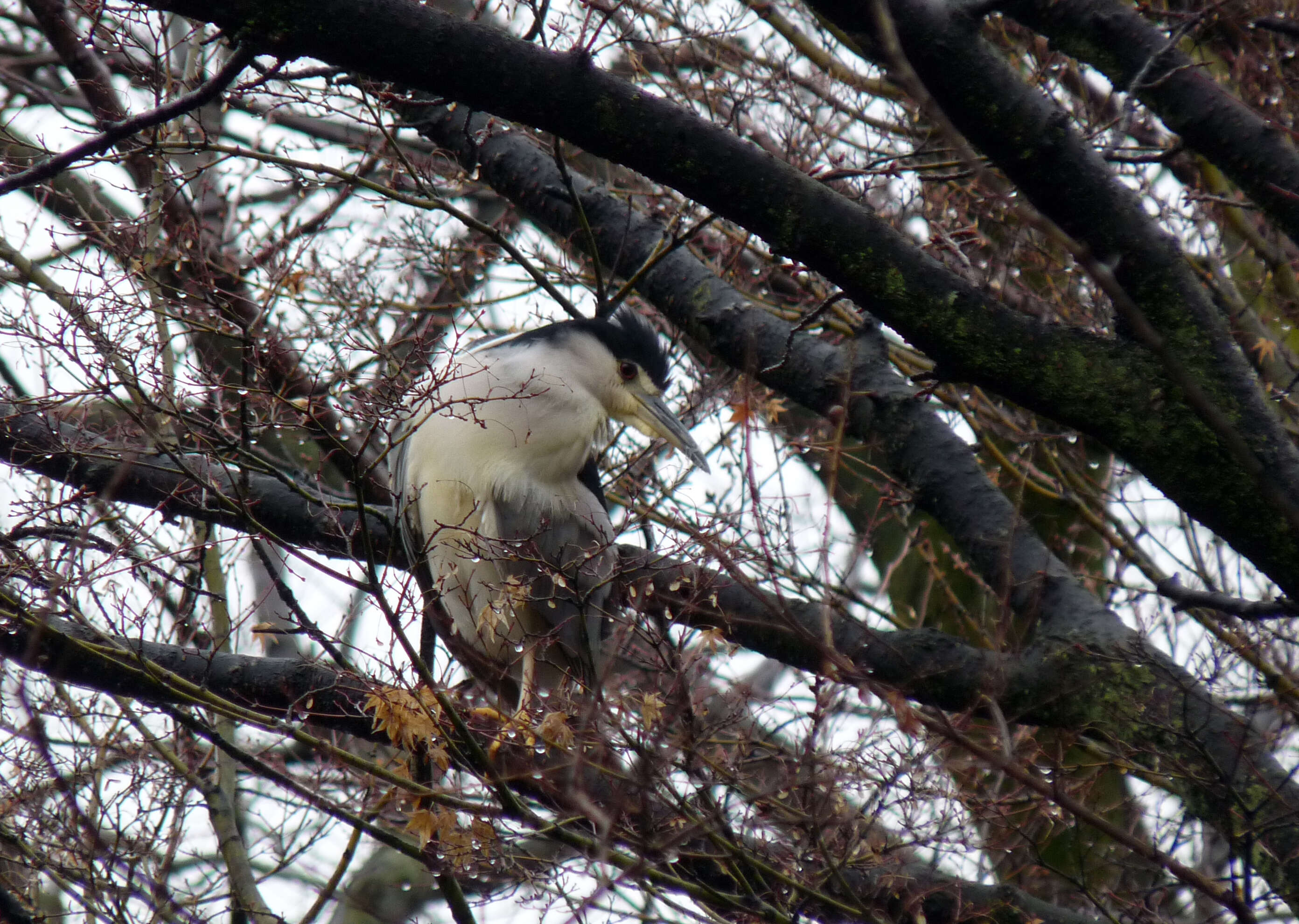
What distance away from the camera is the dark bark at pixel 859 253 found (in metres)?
2.11

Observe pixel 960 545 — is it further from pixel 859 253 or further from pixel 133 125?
pixel 133 125

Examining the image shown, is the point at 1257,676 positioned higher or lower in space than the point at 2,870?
higher

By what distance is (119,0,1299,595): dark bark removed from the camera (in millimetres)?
2113

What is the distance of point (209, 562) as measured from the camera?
11.9 ft

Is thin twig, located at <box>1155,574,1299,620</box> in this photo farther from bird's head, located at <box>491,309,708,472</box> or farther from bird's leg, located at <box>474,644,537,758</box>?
bird's head, located at <box>491,309,708,472</box>

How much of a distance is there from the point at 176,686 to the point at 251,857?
5.12 feet

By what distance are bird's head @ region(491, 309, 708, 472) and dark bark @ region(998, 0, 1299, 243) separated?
6.01 feet

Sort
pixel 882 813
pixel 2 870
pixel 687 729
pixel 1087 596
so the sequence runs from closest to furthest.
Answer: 1. pixel 687 729
2. pixel 882 813
3. pixel 2 870
4. pixel 1087 596

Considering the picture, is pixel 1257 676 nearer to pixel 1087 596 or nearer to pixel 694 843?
pixel 1087 596

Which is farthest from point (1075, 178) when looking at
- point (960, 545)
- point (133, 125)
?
point (133, 125)

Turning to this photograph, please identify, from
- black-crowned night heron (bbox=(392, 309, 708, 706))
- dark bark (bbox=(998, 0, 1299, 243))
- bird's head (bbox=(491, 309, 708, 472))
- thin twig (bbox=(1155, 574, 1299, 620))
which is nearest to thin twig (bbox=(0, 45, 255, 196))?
black-crowned night heron (bbox=(392, 309, 708, 706))

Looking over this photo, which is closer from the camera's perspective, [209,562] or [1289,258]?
[209,562]

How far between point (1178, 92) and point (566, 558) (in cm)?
210

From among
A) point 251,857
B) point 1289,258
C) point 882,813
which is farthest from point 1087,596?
point 251,857
